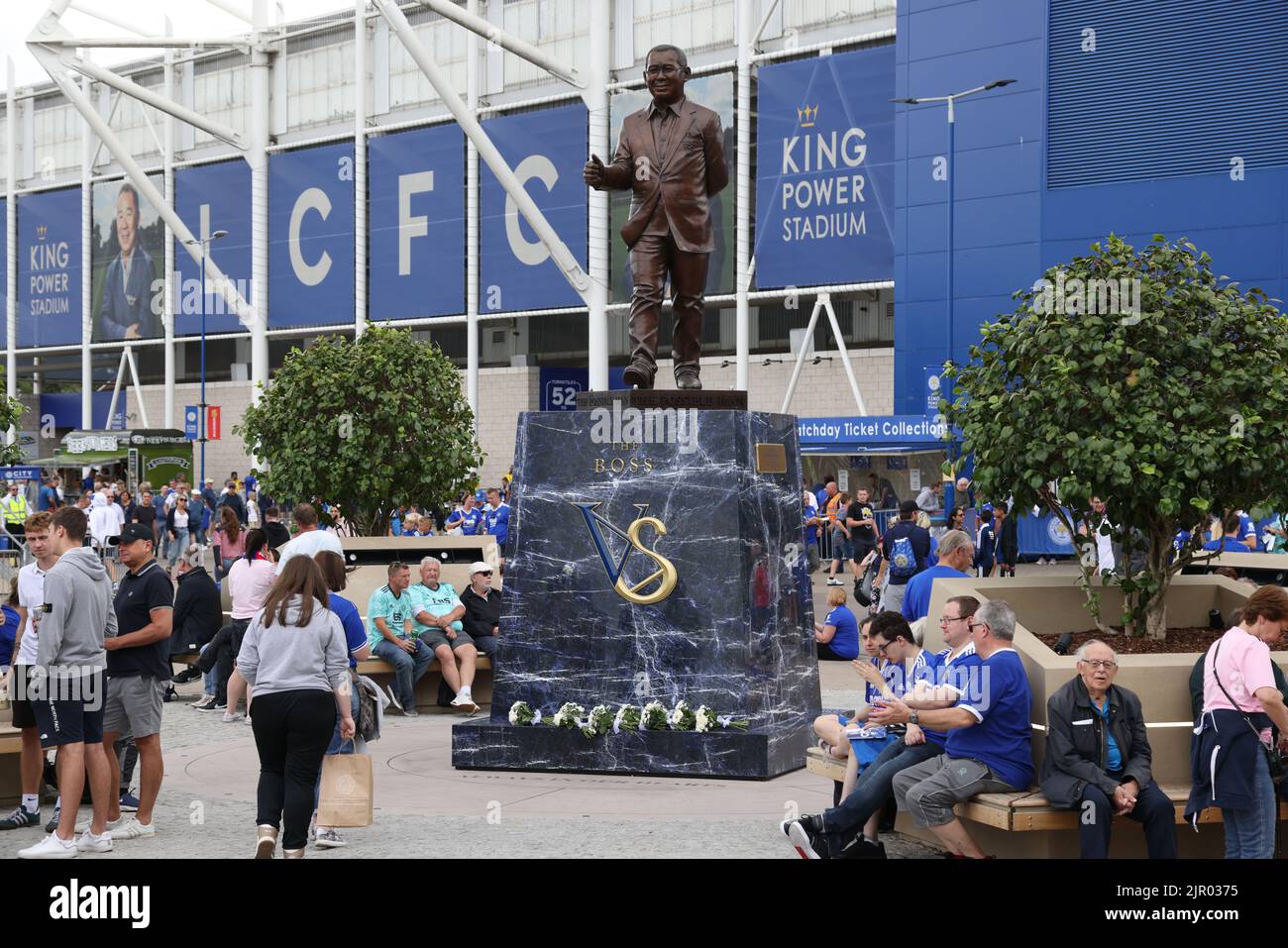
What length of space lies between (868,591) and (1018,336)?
35.1 ft

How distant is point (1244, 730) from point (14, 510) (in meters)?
28.5

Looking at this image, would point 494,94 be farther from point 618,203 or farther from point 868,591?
point 868,591

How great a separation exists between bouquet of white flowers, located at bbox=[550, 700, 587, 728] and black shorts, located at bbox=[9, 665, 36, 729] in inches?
129

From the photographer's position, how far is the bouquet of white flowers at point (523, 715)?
35.9 feet

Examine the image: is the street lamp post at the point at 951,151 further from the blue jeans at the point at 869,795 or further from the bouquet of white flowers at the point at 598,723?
the blue jeans at the point at 869,795

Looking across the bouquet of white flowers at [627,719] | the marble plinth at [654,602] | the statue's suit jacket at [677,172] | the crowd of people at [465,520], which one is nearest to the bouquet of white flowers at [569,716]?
the marble plinth at [654,602]

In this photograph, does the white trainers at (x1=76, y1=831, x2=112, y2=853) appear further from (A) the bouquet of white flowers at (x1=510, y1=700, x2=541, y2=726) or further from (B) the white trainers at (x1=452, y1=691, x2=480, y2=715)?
(B) the white trainers at (x1=452, y1=691, x2=480, y2=715)

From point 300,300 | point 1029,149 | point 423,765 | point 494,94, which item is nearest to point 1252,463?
point 423,765

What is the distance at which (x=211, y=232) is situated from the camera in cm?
5488

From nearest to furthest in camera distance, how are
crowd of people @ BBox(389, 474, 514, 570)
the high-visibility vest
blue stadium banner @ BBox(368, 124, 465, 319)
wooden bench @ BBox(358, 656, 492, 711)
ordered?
1. wooden bench @ BBox(358, 656, 492, 711)
2. crowd of people @ BBox(389, 474, 514, 570)
3. the high-visibility vest
4. blue stadium banner @ BBox(368, 124, 465, 319)

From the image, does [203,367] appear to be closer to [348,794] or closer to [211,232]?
[211,232]

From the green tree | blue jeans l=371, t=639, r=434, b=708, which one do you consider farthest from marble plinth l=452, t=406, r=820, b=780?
the green tree

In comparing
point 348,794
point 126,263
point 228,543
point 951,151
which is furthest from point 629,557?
point 126,263

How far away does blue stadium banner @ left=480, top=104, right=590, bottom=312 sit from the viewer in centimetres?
4550
